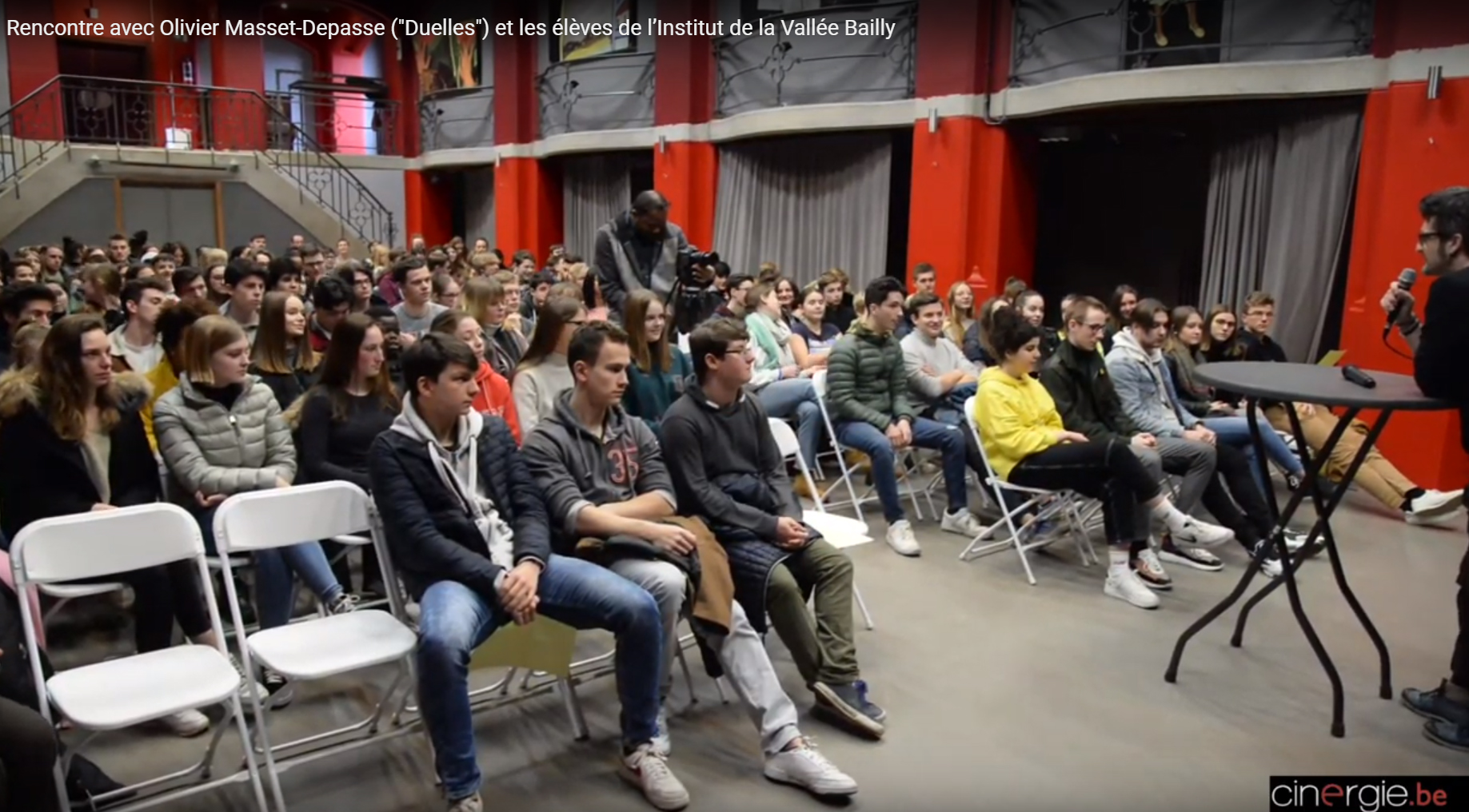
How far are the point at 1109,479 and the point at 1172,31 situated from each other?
14.5 feet

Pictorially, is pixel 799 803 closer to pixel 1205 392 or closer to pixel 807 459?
pixel 807 459

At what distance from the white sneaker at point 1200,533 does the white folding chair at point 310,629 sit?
11.4ft

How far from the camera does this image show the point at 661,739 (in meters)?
2.80

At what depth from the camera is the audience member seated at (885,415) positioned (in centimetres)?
498

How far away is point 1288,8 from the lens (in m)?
6.65

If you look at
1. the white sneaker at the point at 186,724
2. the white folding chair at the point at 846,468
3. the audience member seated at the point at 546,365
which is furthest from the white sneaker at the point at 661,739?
the white folding chair at the point at 846,468

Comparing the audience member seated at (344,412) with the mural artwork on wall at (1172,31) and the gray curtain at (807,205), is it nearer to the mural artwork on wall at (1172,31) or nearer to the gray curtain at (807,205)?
the mural artwork on wall at (1172,31)

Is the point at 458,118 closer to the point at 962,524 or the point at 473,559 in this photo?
the point at 962,524

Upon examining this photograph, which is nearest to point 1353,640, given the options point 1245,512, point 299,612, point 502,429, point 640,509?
point 1245,512

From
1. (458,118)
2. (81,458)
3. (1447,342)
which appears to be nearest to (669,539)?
(81,458)

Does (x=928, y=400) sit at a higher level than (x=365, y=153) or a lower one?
lower

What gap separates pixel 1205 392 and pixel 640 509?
3.90m

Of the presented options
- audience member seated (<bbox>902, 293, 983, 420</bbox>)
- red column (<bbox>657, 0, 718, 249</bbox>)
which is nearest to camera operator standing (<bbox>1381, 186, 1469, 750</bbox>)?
audience member seated (<bbox>902, 293, 983, 420</bbox>)

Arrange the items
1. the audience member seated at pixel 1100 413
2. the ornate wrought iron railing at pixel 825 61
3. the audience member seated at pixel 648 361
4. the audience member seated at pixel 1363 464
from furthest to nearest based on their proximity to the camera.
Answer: the ornate wrought iron railing at pixel 825 61 → the audience member seated at pixel 1363 464 → the audience member seated at pixel 1100 413 → the audience member seated at pixel 648 361
